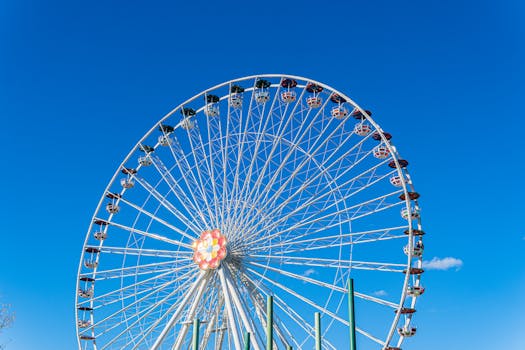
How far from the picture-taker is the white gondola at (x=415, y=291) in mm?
25219

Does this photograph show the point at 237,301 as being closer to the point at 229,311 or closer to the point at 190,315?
the point at 229,311

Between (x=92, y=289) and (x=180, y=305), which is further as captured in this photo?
(x=92, y=289)

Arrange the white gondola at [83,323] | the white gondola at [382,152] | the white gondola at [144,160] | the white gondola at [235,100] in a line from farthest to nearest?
1. the white gondola at [144,160]
2. the white gondola at [235,100]
3. the white gondola at [83,323]
4. the white gondola at [382,152]

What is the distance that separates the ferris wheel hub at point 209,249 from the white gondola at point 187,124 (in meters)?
6.81

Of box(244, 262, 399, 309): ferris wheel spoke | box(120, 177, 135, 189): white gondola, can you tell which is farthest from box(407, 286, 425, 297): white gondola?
box(120, 177, 135, 189): white gondola

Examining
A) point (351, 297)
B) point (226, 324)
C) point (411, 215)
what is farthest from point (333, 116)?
point (351, 297)

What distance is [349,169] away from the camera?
1078 inches

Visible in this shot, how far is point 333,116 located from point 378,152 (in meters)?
3.03

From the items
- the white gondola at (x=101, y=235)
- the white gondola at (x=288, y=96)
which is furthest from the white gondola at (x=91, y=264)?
the white gondola at (x=288, y=96)

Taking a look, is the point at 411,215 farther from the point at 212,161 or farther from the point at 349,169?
the point at 212,161

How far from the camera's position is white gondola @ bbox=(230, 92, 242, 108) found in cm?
3198

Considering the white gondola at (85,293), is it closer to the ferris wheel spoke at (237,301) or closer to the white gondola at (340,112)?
the ferris wheel spoke at (237,301)

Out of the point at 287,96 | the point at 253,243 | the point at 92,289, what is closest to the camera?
the point at 253,243

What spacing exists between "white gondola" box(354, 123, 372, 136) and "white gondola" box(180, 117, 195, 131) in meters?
9.62
